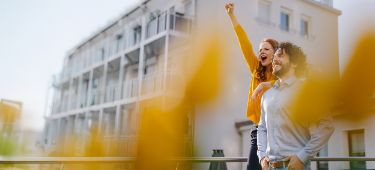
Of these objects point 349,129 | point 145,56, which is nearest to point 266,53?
point 349,129

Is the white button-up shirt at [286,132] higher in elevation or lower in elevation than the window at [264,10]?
lower

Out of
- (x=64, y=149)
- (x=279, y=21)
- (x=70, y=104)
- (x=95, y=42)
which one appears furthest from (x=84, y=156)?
(x=70, y=104)

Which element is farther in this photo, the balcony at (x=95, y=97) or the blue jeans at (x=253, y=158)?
the balcony at (x=95, y=97)

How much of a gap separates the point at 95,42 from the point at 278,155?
7189 mm

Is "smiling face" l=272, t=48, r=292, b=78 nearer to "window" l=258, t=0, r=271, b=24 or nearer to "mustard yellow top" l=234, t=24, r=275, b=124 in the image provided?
"mustard yellow top" l=234, t=24, r=275, b=124

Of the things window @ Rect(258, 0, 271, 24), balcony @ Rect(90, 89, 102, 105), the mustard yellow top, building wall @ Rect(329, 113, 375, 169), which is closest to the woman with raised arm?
the mustard yellow top

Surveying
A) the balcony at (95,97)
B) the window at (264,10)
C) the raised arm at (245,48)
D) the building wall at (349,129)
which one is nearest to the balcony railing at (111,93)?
the balcony at (95,97)

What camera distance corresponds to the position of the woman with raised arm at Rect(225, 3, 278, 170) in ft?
1.88

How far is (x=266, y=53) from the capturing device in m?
0.59

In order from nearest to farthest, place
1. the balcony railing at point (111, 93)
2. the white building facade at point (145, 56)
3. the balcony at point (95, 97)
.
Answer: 1. the white building facade at point (145, 56)
2. the balcony railing at point (111, 93)
3. the balcony at point (95, 97)

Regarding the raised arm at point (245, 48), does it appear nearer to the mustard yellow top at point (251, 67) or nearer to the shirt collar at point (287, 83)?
the mustard yellow top at point (251, 67)

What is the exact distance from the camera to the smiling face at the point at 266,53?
587 millimetres

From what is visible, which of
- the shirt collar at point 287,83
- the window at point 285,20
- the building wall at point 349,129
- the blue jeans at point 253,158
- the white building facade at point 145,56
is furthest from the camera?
the window at point 285,20

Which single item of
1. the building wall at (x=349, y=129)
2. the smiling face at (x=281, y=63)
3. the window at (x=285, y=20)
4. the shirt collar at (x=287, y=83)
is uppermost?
the window at (x=285, y=20)
